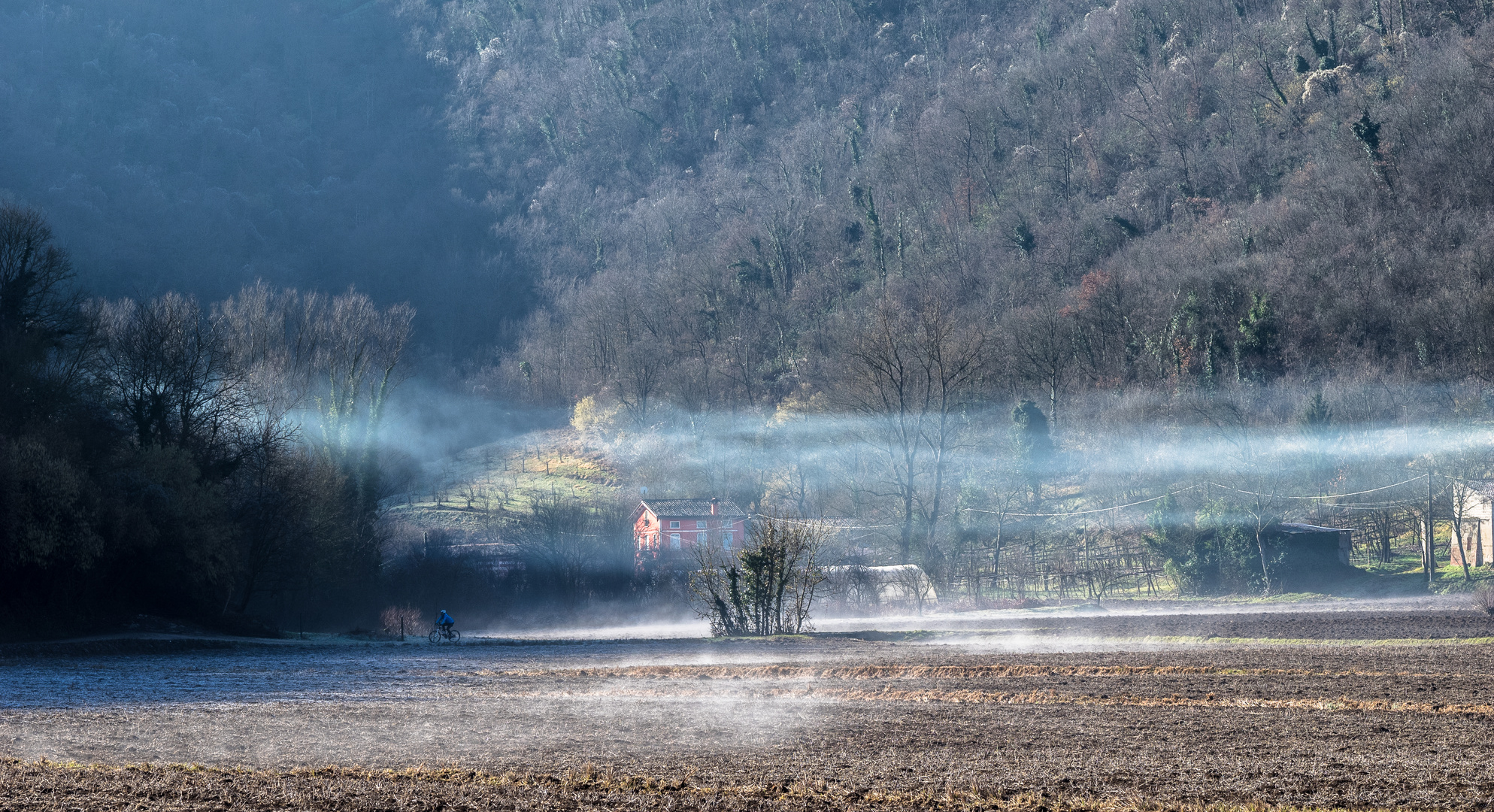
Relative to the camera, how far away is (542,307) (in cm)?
16275

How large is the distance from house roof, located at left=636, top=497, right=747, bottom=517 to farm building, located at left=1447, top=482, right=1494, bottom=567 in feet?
149

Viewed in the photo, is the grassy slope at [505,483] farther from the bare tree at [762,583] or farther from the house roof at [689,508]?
the bare tree at [762,583]

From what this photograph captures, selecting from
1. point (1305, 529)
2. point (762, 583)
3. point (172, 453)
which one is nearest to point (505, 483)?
point (172, 453)

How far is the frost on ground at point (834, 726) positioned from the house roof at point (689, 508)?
5336cm

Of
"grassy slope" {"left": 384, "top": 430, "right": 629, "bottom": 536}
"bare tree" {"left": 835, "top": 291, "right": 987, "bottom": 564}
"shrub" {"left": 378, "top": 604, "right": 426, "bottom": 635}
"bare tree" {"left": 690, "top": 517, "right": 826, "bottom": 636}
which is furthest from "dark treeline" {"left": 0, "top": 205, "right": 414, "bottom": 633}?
"bare tree" {"left": 835, "top": 291, "right": 987, "bottom": 564}

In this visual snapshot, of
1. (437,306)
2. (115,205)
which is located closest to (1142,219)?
(437,306)

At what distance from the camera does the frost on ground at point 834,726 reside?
406 inches

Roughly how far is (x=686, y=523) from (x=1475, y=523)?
49441mm

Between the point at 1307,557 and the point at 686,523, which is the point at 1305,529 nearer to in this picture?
the point at 1307,557

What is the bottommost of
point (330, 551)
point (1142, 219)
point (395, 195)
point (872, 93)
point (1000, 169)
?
point (330, 551)

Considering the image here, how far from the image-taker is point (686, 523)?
266 feet

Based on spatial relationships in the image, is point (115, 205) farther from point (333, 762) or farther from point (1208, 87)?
point (333, 762)

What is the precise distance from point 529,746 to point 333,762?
7.39 ft

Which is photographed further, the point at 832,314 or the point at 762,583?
the point at 832,314
